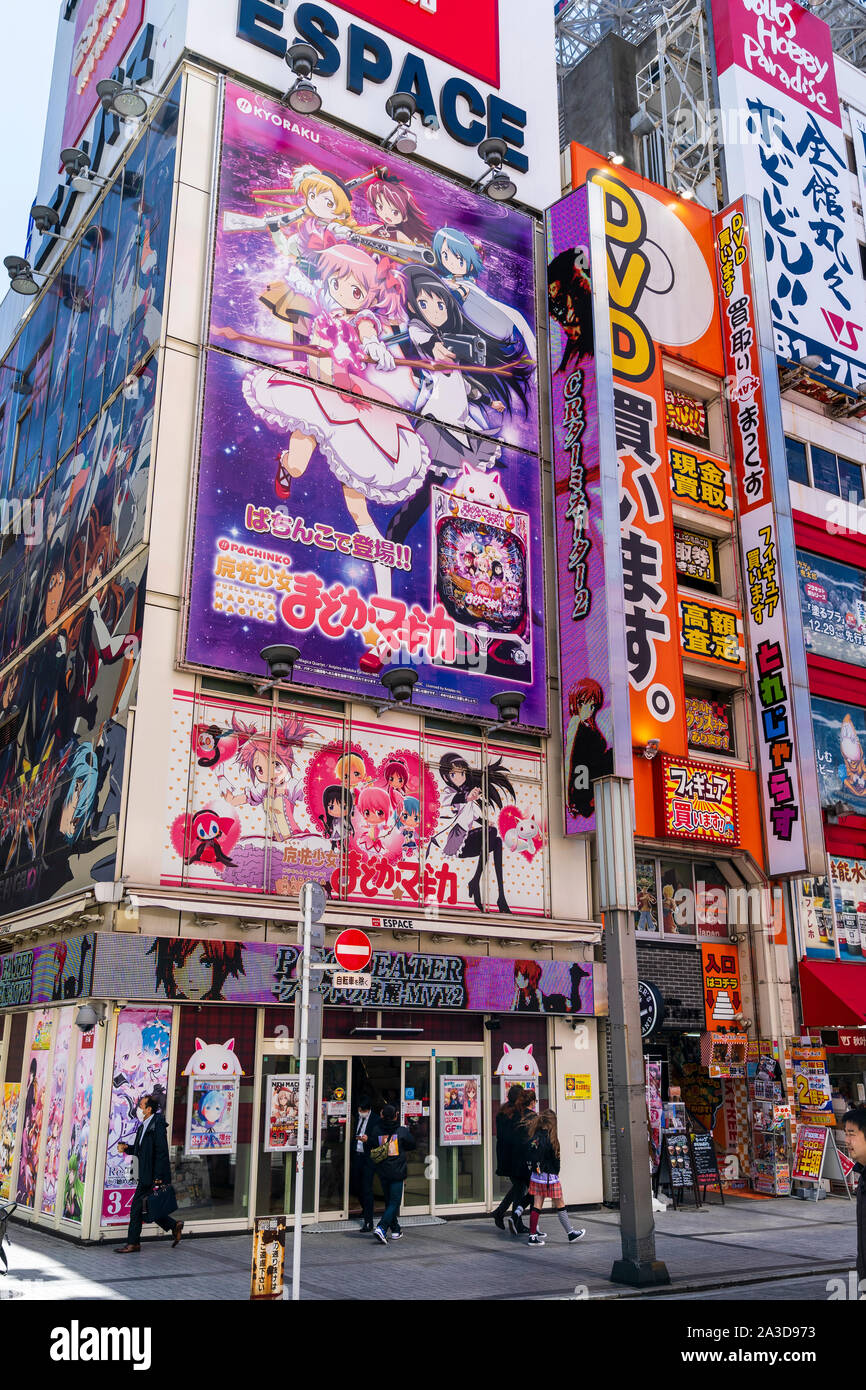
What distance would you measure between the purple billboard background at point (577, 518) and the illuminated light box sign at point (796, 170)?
8.02 meters

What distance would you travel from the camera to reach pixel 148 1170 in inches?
563

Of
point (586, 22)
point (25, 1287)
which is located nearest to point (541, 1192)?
point (25, 1287)

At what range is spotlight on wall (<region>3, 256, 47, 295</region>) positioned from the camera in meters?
27.2

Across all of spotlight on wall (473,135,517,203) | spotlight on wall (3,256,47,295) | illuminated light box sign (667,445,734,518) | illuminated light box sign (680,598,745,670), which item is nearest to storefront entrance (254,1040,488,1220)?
illuminated light box sign (680,598,745,670)

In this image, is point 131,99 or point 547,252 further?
point 547,252

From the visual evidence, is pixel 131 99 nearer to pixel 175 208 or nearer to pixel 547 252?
pixel 175 208

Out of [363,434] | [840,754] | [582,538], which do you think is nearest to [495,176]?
[363,434]

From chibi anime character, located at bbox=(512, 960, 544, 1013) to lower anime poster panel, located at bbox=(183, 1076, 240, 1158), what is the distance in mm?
5173

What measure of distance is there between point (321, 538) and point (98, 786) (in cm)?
537

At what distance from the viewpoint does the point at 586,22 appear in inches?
1710

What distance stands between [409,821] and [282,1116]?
5.07 metres

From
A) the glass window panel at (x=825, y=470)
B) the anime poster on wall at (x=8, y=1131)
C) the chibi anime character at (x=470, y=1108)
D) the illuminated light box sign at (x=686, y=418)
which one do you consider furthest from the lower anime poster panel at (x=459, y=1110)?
the glass window panel at (x=825, y=470)

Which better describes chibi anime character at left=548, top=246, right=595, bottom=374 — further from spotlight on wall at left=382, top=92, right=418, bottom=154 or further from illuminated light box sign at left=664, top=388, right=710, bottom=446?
illuminated light box sign at left=664, top=388, right=710, bottom=446

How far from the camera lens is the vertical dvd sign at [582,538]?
20016 millimetres
